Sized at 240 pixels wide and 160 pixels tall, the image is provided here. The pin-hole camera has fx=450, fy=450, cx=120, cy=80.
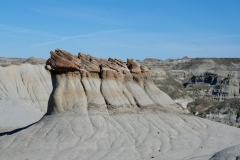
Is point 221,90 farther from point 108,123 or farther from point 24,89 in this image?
point 108,123

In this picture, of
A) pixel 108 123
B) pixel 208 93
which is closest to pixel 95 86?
pixel 108 123

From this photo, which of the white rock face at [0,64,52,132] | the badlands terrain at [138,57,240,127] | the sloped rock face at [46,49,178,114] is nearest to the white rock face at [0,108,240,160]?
the sloped rock face at [46,49,178,114]

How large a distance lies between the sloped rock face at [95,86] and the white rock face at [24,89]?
21425mm

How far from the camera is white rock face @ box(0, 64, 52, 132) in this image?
58562 millimetres

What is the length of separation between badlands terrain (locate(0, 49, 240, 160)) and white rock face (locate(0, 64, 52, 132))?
856 inches

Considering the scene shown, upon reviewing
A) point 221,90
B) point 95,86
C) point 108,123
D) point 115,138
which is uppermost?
point 95,86

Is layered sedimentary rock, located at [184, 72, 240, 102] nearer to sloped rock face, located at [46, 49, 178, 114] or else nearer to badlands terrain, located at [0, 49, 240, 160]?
badlands terrain, located at [0, 49, 240, 160]

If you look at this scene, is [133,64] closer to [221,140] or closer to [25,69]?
[221,140]

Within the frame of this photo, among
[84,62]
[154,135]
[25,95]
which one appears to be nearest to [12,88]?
[25,95]

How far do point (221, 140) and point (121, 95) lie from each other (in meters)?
8.30

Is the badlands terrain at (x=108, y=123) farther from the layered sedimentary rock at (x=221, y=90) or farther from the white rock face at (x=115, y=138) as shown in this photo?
the layered sedimentary rock at (x=221, y=90)

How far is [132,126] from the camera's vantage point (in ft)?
107

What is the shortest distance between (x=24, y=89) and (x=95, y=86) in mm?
37583

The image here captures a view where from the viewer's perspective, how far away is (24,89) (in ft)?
228
